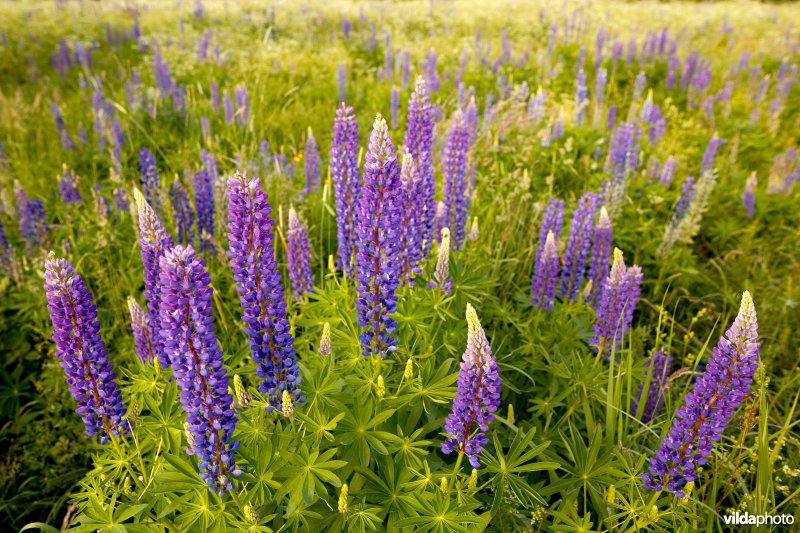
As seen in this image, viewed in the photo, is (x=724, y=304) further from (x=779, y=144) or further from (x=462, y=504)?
(x=779, y=144)

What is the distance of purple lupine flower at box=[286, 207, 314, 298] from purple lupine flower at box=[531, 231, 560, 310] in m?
1.42

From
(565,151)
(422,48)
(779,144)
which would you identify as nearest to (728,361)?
(565,151)

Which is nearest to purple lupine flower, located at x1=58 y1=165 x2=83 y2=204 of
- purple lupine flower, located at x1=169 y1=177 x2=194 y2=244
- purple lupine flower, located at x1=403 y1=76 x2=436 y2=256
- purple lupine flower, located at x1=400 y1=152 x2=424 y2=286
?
purple lupine flower, located at x1=169 y1=177 x2=194 y2=244

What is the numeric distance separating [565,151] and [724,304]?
7.59 feet

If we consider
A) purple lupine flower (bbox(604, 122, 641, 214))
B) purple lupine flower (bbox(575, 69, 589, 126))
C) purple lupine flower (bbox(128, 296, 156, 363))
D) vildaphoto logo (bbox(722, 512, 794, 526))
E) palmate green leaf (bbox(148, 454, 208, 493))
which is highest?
purple lupine flower (bbox(575, 69, 589, 126))

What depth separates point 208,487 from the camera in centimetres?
192

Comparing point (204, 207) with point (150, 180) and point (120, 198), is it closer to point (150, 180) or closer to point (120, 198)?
point (150, 180)

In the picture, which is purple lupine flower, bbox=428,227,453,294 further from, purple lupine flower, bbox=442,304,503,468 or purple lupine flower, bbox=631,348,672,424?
purple lupine flower, bbox=631,348,672,424

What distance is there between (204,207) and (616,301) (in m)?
3.01

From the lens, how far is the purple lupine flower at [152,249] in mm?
2160

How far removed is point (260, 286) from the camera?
1.93 m

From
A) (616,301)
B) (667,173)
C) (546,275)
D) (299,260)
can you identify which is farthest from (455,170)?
(667,173)

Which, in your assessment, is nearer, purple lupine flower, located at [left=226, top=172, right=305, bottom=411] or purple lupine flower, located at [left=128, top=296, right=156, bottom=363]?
purple lupine flower, located at [left=226, top=172, right=305, bottom=411]

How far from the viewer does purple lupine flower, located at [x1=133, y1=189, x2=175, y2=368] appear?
2.16 meters
